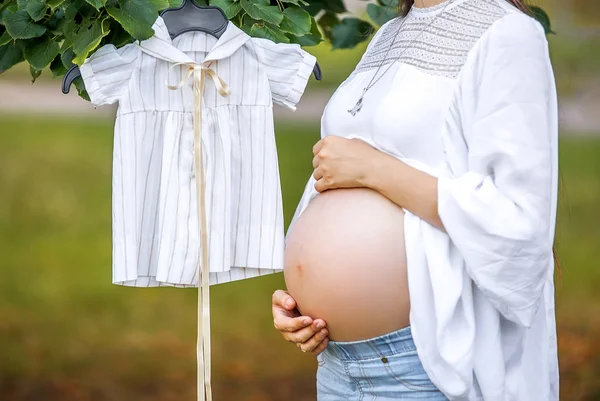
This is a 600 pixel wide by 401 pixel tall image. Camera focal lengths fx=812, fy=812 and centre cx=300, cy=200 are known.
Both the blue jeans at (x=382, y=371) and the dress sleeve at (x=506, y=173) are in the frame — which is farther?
the blue jeans at (x=382, y=371)

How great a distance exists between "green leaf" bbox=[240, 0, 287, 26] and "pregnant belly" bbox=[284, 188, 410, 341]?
1.50 feet

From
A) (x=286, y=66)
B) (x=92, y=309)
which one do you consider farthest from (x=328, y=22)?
(x=92, y=309)

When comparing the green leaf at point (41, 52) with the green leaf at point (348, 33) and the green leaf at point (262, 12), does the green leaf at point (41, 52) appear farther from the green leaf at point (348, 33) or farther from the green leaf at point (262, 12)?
the green leaf at point (348, 33)

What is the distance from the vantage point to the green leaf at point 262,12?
5.70 ft

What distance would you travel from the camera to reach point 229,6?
70.6 inches

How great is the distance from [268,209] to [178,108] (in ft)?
0.92

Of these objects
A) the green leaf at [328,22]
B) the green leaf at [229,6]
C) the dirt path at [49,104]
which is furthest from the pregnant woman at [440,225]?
the dirt path at [49,104]

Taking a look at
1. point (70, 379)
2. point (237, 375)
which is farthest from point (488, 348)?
point (70, 379)

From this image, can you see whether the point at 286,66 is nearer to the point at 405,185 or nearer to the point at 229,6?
the point at 229,6

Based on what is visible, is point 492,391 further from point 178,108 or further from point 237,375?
point 237,375

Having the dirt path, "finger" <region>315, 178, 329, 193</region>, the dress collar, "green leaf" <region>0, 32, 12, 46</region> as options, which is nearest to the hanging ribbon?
the dress collar

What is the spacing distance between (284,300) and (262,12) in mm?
628

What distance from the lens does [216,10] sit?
1690 mm

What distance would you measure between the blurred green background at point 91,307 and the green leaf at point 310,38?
225 centimetres
